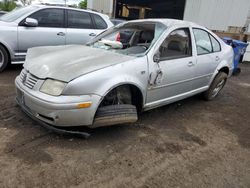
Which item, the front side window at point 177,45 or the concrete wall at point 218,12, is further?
the concrete wall at point 218,12

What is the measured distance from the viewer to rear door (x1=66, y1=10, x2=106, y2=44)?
6.13m

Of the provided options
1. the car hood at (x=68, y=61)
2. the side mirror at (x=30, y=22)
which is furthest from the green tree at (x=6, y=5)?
the car hood at (x=68, y=61)

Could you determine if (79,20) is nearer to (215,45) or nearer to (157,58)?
(215,45)

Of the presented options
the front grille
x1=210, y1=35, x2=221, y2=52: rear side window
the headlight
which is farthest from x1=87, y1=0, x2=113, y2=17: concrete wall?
the headlight

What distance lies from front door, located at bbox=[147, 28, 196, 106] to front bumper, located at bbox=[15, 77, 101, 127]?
3.34 feet

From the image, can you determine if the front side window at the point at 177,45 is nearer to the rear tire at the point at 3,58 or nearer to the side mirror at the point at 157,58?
the side mirror at the point at 157,58

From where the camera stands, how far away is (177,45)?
3.80 metres

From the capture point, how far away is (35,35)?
559 centimetres

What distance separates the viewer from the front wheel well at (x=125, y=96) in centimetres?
307

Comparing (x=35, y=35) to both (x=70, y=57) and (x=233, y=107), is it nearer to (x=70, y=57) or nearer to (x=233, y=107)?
(x=70, y=57)

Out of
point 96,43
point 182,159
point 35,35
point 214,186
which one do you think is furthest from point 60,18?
point 214,186

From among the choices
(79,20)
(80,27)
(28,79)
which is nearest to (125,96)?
(28,79)

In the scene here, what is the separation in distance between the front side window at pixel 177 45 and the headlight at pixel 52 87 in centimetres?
156

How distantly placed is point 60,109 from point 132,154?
1001 mm
